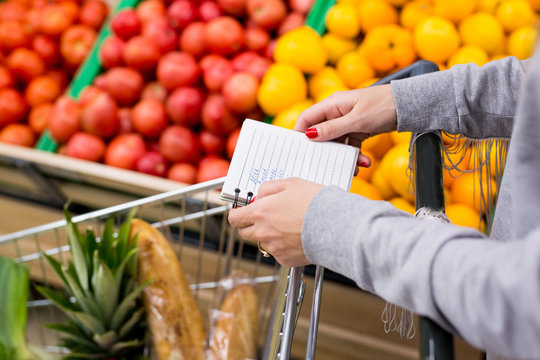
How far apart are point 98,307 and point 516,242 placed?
0.91 metres

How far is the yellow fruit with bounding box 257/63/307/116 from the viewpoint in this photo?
141 cm

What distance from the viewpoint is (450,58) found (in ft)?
4.47

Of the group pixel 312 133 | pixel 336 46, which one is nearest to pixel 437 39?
pixel 336 46

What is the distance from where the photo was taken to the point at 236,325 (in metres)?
1.03

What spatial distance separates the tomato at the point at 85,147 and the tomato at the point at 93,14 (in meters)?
0.64

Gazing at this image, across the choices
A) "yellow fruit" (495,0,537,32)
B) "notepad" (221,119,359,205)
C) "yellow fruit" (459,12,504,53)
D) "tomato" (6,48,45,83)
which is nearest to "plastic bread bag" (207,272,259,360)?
"notepad" (221,119,359,205)

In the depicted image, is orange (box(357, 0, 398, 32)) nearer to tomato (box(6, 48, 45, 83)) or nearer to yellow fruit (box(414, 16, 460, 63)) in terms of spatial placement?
yellow fruit (box(414, 16, 460, 63))

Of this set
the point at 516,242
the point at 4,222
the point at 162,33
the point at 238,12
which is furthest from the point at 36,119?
the point at 516,242

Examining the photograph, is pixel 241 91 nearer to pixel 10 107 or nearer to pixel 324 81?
pixel 324 81

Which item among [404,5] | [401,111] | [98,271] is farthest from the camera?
[404,5]

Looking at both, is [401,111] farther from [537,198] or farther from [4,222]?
[4,222]

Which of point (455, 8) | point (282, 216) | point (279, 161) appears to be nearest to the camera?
point (282, 216)

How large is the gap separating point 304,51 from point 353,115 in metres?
0.79

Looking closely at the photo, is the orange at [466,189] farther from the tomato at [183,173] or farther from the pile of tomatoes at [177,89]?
the tomato at [183,173]
